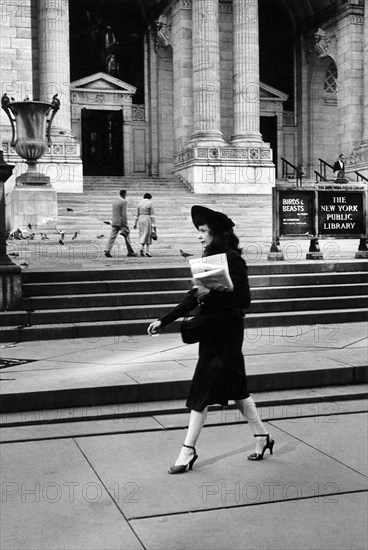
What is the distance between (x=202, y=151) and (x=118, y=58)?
8271 mm

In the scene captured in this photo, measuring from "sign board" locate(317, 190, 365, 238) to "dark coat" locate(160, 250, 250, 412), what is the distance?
12580mm

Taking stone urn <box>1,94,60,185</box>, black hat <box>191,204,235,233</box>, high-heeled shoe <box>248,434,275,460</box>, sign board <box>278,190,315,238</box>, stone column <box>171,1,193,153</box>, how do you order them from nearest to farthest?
black hat <box>191,204,235,233</box>
high-heeled shoe <box>248,434,275,460</box>
sign board <box>278,190,315,238</box>
stone urn <box>1,94,60,185</box>
stone column <box>171,1,193,153</box>

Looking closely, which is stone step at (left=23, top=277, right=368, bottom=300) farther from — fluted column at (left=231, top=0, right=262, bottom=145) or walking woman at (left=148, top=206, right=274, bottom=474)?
fluted column at (left=231, top=0, right=262, bottom=145)

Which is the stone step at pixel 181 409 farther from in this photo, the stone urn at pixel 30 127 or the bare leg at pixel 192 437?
the stone urn at pixel 30 127

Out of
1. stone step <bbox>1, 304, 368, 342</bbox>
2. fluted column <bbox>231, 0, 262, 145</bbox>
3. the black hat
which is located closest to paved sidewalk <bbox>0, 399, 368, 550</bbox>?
the black hat

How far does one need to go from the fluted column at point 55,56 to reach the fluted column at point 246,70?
7.11m

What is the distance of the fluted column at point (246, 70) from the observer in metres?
33.5

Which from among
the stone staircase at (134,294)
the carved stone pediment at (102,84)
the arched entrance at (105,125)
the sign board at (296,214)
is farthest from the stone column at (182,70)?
the sign board at (296,214)

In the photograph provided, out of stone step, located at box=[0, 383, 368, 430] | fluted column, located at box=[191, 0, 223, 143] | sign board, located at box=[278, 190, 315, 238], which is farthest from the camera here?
fluted column, located at box=[191, 0, 223, 143]

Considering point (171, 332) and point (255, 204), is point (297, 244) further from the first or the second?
point (171, 332)

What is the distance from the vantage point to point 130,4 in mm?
38500

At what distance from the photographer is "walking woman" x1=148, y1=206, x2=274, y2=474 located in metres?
6.05

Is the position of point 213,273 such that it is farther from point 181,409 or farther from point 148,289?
point 148,289

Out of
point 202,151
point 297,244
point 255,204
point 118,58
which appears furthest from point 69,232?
point 118,58
